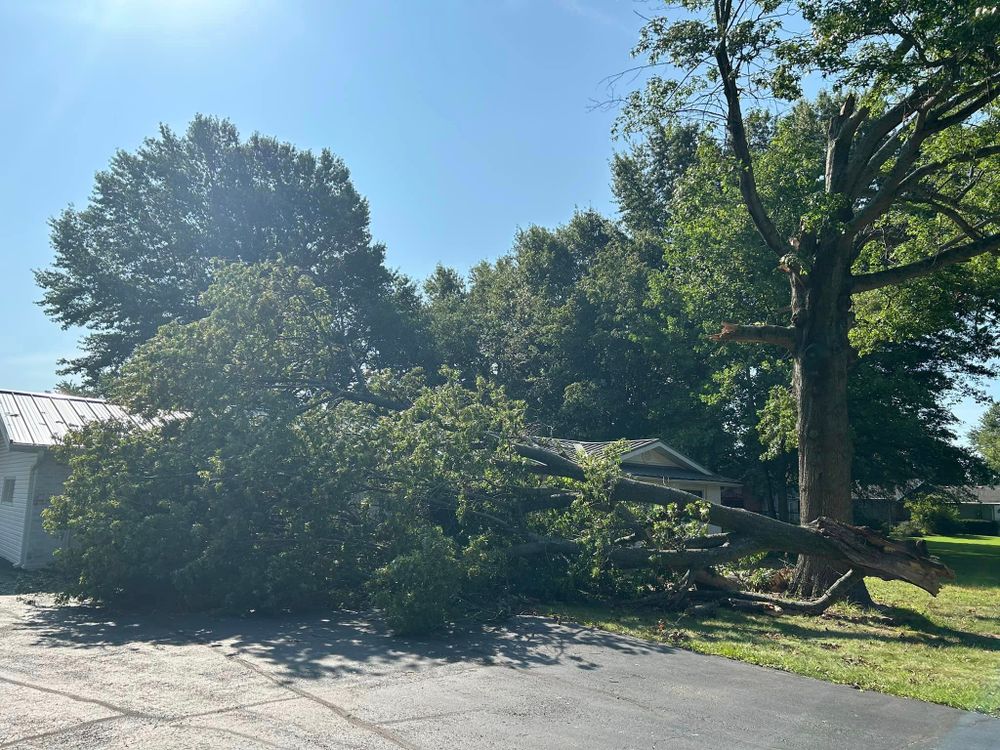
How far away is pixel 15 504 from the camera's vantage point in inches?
663

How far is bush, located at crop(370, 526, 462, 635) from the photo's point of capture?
917 centimetres

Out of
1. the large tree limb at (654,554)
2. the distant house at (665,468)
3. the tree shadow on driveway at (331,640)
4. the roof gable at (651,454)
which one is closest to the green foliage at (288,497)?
the large tree limb at (654,554)

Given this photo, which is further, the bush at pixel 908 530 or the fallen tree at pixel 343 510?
the bush at pixel 908 530

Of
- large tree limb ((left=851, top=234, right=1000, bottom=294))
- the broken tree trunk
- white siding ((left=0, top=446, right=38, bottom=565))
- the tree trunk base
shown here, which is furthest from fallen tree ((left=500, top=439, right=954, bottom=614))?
white siding ((left=0, top=446, right=38, bottom=565))

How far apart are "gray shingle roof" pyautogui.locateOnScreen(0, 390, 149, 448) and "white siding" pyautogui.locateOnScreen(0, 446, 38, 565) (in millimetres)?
484

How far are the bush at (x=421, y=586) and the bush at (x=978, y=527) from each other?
4809 centimetres

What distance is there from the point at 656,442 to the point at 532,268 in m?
16.1

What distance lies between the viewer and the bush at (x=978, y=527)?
4866 centimetres

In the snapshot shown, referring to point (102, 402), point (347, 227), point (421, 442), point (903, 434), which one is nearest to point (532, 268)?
point (347, 227)

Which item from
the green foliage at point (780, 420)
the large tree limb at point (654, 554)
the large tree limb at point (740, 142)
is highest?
the large tree limb at point (740, 142)

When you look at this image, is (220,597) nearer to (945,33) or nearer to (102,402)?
(102,402)

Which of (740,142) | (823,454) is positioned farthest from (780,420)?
(740,142)

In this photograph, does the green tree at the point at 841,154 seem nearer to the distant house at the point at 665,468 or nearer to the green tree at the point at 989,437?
the distant house at the point at 665,468

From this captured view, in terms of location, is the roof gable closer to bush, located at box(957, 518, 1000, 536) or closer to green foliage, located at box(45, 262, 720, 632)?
green foliage, located at box(45, 262, 720, 632)
